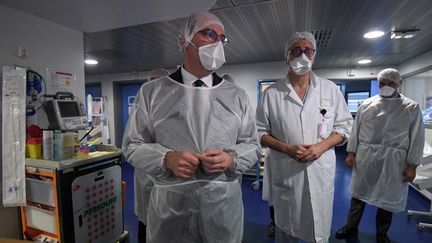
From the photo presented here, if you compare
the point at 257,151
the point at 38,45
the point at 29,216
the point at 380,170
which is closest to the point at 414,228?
the point at 380,170

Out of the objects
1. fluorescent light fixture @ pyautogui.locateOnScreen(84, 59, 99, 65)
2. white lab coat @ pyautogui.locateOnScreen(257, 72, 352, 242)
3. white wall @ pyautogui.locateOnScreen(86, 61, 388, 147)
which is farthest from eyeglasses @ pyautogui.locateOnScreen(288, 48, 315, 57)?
fluorescent light fixture @ pyautogui.locateOnScreen(84, 59, 99, 65)

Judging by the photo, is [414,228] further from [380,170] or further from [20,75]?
[20,75]

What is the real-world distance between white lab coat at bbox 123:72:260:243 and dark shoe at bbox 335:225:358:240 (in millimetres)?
1799

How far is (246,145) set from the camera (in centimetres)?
96

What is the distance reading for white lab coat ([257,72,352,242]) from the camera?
127 cm

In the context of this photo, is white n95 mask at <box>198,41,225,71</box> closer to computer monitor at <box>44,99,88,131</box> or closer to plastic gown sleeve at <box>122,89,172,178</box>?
plastic gown sleeve at <box>122,89,172,178</box>

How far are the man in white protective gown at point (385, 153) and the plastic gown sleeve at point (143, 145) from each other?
2098mm

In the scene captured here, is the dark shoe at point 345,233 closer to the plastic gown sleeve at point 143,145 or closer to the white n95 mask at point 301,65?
the white n95 mask at point 301,65

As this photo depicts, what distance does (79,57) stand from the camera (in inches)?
84.0

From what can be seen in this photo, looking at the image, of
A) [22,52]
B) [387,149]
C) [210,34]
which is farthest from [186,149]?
[387,149]

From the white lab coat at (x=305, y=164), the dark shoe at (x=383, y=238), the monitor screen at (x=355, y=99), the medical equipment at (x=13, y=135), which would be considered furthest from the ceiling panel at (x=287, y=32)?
the monitor screen at (x=355, y=99)

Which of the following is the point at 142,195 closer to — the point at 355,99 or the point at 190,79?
the point at 190,79

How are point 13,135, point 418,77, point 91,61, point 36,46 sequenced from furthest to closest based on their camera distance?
point 91,61 → point 418,77 → point 36,46 → point 13,135

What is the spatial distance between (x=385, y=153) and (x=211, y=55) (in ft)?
6.59
